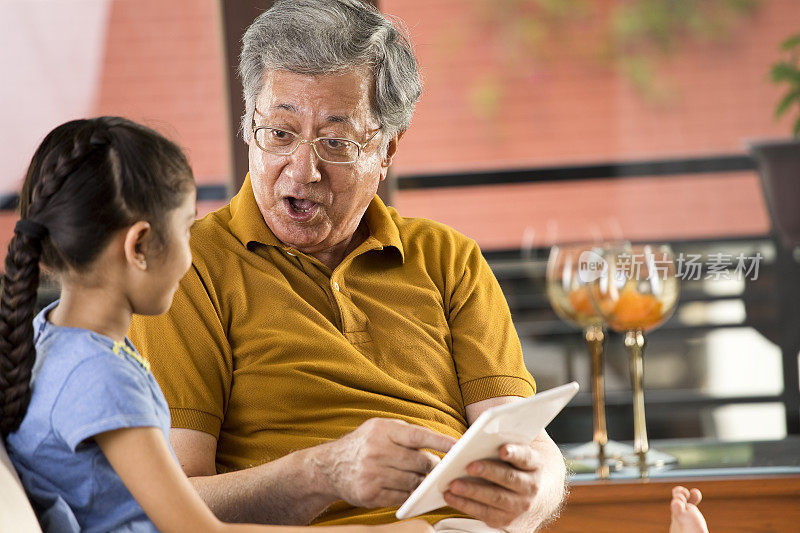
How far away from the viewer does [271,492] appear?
131 centimetres

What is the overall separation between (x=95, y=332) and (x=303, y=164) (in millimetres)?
565

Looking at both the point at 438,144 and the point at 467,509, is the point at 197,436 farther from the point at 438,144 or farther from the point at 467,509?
the point at 438,144

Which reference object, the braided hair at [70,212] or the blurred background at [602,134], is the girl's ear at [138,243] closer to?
the braided hair at [70,212]

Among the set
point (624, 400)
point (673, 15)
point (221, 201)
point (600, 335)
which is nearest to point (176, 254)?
point (600, 335)

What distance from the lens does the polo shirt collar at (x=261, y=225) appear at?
5.17 ft

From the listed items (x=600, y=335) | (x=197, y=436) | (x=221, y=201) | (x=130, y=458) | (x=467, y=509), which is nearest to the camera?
(x=130, y=458)

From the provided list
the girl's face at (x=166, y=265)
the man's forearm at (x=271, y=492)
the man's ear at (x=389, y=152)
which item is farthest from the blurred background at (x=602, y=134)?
the girl's face at (x=166, y=265)

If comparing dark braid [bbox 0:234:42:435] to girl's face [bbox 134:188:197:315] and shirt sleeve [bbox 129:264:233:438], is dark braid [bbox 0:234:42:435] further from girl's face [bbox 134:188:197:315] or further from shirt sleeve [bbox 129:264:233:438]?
shirt sleeve [bbox 129:264:233:438]

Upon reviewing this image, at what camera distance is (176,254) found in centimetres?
109

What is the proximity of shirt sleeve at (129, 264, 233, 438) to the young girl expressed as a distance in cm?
31

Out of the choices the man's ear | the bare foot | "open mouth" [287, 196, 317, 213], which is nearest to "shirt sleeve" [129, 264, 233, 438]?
"open mouth" [287, 196, 317, 213]

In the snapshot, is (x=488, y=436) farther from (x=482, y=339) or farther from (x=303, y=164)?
(x=303, y=164)

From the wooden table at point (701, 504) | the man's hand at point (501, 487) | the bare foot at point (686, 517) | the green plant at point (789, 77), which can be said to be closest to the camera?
the man's hand at point (501, 487)

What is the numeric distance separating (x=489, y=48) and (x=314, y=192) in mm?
4432
